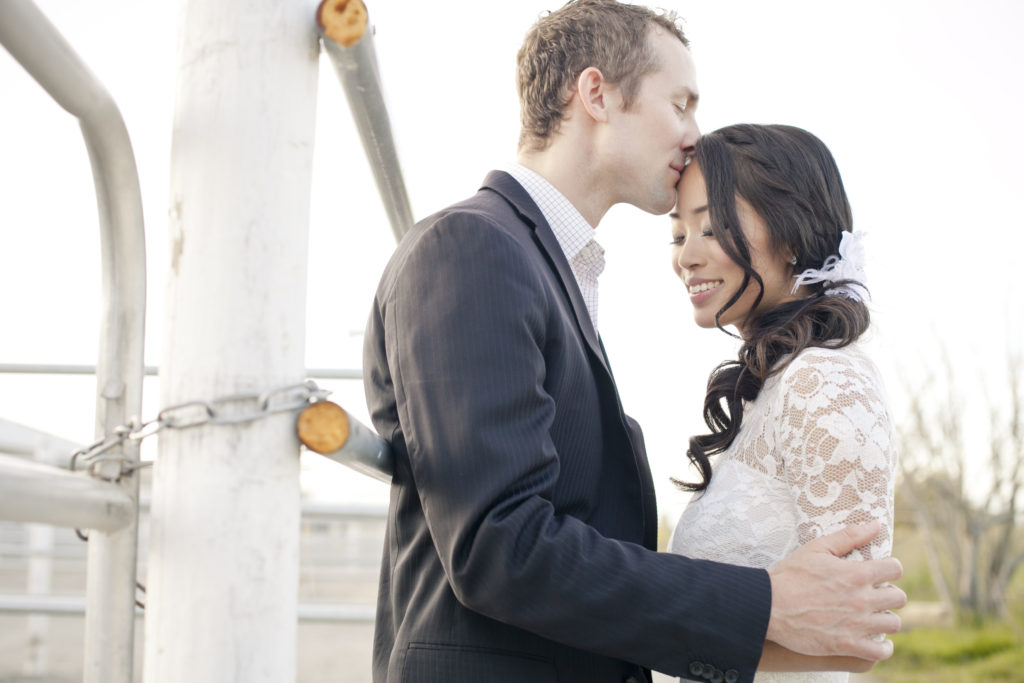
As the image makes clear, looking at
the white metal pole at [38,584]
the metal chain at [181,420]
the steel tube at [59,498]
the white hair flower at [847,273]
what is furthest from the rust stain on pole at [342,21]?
the white metal pole at [38,584]

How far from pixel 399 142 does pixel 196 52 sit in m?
0.50

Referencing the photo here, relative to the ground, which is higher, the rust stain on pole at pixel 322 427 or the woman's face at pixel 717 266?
the woman's face at pixel 717 266

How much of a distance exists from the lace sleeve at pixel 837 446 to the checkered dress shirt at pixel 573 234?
1.73 ft

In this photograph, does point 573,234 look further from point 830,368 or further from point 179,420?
point 179,420

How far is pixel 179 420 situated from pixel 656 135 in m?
1.70

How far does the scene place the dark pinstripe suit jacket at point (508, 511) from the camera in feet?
3.91

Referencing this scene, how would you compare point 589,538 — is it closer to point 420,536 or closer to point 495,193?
point 420,536

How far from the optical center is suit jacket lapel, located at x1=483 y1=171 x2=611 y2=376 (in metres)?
1.57

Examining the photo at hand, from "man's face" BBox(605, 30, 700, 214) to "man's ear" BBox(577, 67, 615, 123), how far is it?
1.3 inches

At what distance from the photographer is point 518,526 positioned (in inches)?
46.4

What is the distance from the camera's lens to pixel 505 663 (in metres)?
1.33

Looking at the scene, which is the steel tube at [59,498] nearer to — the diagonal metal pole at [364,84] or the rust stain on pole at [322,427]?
the rust stain on pole at [322,427]

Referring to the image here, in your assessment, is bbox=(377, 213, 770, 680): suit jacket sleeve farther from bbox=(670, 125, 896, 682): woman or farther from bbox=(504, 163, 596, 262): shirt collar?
bbox=(504, 163, 596, 262): shirt collar

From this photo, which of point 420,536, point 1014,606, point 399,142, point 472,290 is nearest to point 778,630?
point 420,536
